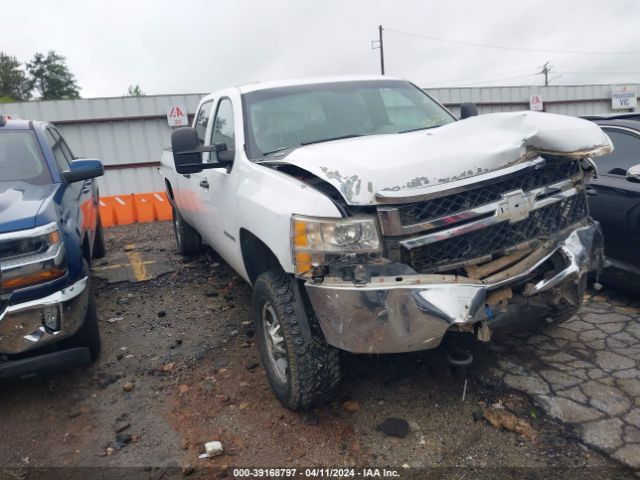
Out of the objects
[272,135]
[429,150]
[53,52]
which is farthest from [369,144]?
[53,52]

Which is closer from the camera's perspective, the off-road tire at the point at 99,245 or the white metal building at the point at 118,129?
the off-road tire at the point at 99,245

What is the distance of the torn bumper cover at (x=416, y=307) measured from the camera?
A: 97.4 inches

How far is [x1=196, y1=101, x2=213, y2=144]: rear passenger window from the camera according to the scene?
4.97 m

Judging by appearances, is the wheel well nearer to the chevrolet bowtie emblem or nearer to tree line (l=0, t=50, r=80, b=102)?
the chevrolet bowtie emblem

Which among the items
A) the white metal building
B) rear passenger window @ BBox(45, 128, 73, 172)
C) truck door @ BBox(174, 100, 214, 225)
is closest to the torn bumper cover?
truck door @ BBox(174, 100, 214, 225)

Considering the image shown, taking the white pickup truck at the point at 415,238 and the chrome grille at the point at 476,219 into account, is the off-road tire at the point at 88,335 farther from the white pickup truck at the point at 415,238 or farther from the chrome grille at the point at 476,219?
the chrome grille at the point at 476,219

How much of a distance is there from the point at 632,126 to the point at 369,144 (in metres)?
2.74

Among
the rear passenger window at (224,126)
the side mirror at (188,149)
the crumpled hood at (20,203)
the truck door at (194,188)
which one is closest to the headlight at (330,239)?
the side mirror at (188,149)

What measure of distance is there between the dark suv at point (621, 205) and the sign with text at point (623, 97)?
58.9 feet

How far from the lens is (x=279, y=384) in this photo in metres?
3.12

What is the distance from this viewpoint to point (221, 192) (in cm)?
392

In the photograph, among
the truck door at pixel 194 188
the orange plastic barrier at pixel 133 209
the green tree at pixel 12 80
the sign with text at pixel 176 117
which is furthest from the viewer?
the green tree at pixel 12 80

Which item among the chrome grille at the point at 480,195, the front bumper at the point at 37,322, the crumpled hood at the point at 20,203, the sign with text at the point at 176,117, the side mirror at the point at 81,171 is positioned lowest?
the front bumper at the point at 37,322

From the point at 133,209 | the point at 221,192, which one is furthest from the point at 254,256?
the point at 133,209
